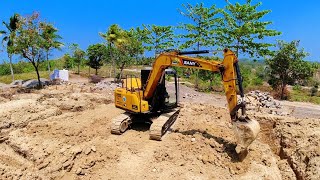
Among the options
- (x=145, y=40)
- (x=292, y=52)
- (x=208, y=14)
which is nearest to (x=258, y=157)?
(x=292, y=52)

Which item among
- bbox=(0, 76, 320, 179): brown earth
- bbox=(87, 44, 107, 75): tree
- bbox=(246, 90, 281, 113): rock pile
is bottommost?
bbox=(0, 76, 320, 179): brown earth

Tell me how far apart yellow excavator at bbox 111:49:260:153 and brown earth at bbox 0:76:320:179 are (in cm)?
49

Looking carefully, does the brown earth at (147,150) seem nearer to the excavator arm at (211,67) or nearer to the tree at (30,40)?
the excavator arm at (211,67)

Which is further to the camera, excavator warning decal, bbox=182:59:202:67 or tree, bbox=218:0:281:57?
tree, bbox=218:0:281:57

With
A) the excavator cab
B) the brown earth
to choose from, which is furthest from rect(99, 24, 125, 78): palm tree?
the excavator cab

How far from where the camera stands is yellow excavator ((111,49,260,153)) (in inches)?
368

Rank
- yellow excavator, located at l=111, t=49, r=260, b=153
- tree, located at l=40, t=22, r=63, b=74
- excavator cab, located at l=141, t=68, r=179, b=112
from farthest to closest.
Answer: tree, located at l=40, t=22, r=63, b=74
excavator cab, located at l=141, t=68, r=179, b=112
yellow excavator, located at l=111, t=49, r=260, b=153

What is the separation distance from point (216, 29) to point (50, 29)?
1343 centimetres

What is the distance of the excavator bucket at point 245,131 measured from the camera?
9188 mm

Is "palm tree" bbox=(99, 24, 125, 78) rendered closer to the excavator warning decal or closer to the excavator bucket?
the excavator warning decal

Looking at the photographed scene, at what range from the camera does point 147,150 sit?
10.3 meters

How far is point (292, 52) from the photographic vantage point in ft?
80.7

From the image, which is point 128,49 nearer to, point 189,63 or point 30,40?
point 30,40

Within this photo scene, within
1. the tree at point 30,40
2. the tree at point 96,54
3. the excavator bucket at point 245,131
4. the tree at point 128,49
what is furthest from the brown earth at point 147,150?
the tree at point 96,54
